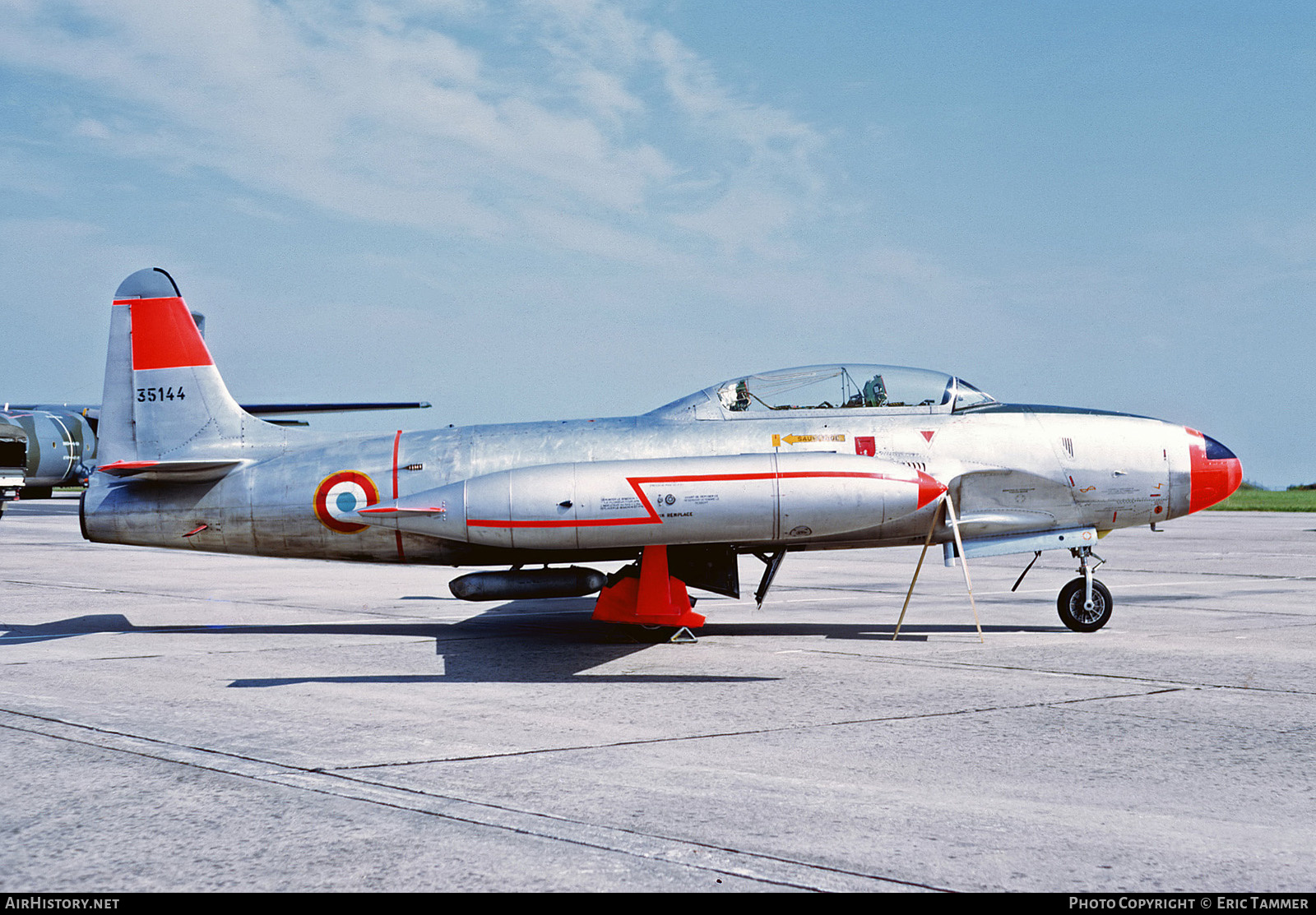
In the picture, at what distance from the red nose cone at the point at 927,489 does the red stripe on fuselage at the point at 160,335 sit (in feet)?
25.6

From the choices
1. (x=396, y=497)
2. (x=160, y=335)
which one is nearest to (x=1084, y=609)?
(x=396, y=497)

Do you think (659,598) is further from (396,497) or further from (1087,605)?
(1087,605)

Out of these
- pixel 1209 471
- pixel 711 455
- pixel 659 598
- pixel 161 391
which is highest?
pixel 161 391

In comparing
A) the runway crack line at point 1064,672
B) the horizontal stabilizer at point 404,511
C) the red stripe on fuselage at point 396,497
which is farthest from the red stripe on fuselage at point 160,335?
the runway crack line at point 1064,672

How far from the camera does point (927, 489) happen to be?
10344 millimetres

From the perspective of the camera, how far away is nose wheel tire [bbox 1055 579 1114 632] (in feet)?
38.4

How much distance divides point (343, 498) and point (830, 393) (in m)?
5.01

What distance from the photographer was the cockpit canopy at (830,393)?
11664 mm

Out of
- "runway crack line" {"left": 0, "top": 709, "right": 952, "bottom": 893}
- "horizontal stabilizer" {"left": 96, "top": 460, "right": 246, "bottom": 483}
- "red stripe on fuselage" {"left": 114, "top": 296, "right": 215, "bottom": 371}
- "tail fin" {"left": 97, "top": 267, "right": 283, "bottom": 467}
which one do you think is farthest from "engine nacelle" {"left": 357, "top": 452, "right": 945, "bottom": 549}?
"red stripe on fuselage" {"left": 114, "top": 296, "right": 215, "bottom": 371}

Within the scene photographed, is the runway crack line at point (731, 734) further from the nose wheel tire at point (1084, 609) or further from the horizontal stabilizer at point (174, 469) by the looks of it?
the horizontal stabilizer at point (174, 469)

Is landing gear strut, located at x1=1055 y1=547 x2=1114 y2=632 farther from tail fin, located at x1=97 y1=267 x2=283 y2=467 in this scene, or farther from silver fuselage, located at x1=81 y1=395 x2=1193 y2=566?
tail fin, located at x1=97 y1=267 x2=283 y2=467

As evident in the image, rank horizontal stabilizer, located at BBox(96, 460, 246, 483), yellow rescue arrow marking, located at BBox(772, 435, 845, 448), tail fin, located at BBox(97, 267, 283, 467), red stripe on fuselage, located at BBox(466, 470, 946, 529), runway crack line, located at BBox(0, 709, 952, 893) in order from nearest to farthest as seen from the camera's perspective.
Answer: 1. runway crack line, located at BBox(0, 709, 952, 893)
2. red stripe on fuselage, located at BBox(466, 470, 946, 529)
3. yellow rescue arrow marking, located at BBox(772, 435, 845, 448)
4. horizontal stabilizer, located at BBox(96, 460, 246, 483)
5. tail fin, located at BBox(97, 267, 283, 467)

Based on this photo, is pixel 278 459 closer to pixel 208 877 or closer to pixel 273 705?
pixel 273 705

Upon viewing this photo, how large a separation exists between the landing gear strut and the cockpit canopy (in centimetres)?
203
